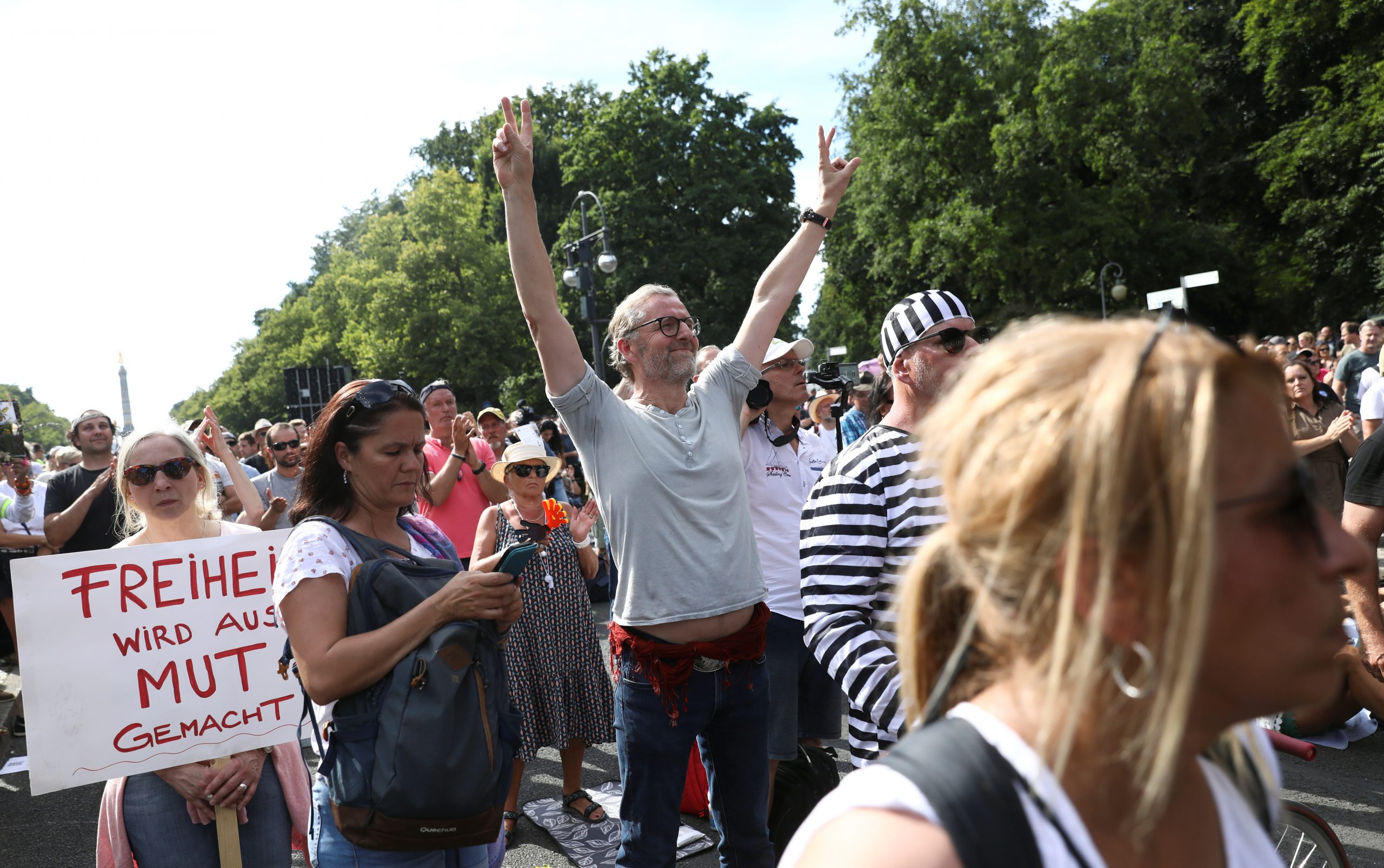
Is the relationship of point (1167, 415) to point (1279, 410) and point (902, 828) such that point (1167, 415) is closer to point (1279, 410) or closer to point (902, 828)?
point (1279, 410)

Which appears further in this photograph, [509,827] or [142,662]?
[509,827]

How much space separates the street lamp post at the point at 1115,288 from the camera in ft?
74.9

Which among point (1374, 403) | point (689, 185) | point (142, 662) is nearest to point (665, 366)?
point (142, 662)

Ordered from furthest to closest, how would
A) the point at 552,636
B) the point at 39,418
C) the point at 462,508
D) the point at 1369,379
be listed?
1. the point at 39,418
2. the point at 1369,379
3. the point at 462,508
4. the point at 552,636

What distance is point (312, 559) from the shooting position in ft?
7.06

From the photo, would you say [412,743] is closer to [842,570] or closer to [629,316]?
[842,570]

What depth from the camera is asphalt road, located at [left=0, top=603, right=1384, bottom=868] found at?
4.25m

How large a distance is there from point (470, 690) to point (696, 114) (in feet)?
104

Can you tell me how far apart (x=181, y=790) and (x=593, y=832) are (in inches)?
85.8

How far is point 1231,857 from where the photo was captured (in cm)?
106

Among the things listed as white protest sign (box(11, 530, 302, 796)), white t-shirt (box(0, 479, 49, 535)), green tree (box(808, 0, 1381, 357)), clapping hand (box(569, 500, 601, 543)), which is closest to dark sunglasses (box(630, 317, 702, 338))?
white protest sign (box(11, 530, 302, 796))

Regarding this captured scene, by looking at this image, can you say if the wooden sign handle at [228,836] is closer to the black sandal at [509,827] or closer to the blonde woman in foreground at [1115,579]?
the black sandal at [509,827]

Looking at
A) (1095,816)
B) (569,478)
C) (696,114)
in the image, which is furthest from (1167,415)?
(696,114)

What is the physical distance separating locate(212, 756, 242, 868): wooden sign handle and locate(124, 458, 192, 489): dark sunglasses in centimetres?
105
